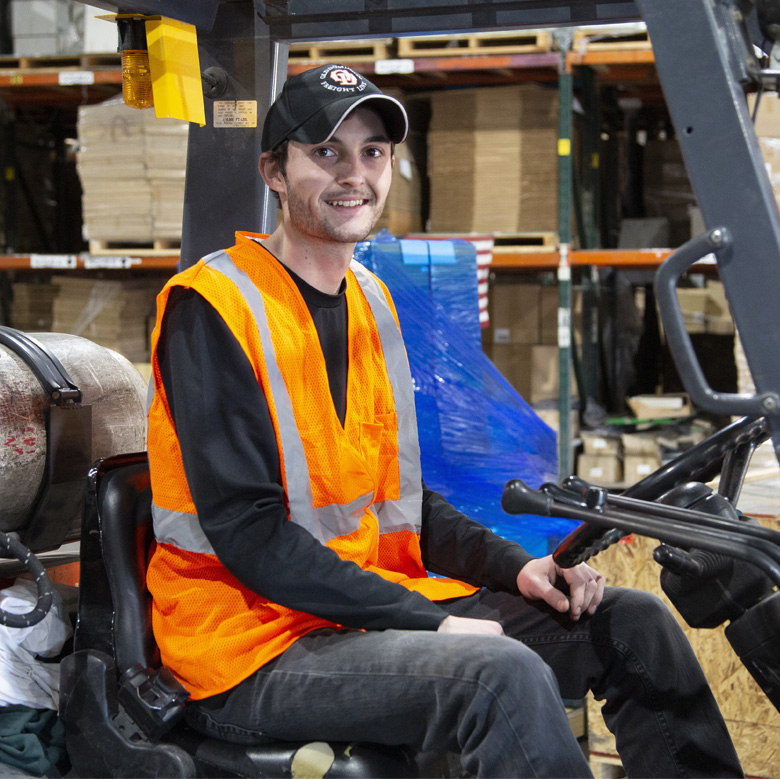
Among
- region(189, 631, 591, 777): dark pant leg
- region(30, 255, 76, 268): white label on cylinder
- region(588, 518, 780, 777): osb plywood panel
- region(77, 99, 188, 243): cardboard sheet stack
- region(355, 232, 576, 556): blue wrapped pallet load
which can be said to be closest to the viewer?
region(189, 631, 591, 777): dark pant leg

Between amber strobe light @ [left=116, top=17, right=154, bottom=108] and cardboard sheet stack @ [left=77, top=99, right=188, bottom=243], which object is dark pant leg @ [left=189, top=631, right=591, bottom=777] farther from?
cardboard sheet stack @ [left=77, top=99, right=188, bottom=243]

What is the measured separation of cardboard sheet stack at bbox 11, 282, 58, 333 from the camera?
7902mm

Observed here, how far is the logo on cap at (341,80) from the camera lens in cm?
209

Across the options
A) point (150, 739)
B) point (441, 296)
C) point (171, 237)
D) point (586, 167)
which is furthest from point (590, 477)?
point (150, 739)

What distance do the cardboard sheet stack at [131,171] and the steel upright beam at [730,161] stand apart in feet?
18.1

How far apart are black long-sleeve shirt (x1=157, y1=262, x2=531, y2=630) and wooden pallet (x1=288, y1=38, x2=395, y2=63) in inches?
205

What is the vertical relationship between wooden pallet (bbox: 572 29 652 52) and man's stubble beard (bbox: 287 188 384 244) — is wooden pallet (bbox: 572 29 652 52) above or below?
above

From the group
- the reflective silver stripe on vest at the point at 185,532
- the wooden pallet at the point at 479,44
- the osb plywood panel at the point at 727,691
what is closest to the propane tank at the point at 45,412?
the reflective silver stripe on vest at the point at 185,532

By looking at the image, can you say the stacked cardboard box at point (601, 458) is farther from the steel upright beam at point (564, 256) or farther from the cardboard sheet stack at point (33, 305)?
the cardboard sheet stack at point (33, 305)

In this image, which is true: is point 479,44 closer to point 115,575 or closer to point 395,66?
point 395,66

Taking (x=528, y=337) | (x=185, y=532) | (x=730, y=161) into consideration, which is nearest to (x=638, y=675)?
(x=185, y=532)

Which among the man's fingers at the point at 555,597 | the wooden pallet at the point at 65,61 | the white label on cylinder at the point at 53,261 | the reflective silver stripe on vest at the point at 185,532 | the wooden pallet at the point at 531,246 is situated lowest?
the man's fingers at the point at 555,597

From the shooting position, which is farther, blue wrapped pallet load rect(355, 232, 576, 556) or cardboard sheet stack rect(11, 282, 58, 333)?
cardboard sheet stack rect(11, 282, 58, 333)

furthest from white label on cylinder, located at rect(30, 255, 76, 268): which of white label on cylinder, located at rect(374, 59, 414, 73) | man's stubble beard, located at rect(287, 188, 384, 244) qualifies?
man's stubble beard, located at rect(287, 188, 384, 244)
